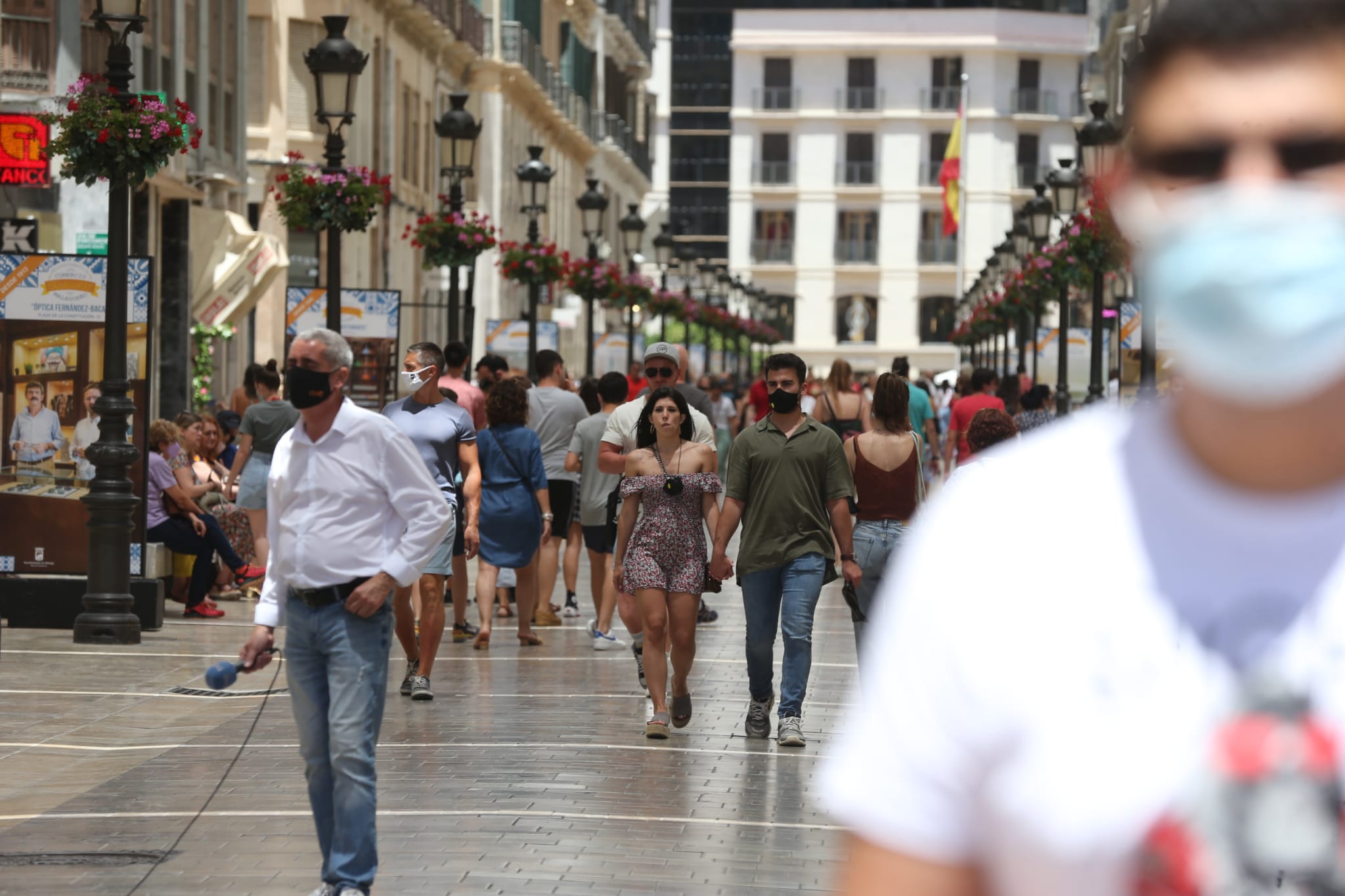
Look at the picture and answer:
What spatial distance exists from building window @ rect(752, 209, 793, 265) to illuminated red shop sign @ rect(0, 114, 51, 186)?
82650 millimetres

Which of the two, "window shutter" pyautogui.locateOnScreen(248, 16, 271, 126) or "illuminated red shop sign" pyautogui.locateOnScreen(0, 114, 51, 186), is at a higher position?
"window shutter" pyautogui.locateOnScreen(248, 16, 271, 126)

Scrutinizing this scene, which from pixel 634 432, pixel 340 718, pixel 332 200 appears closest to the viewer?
pixel 340 718

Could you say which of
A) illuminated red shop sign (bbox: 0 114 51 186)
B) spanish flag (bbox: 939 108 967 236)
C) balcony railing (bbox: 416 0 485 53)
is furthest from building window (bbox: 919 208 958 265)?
illuminated red shop sign (bbox: 0 114 51 186)

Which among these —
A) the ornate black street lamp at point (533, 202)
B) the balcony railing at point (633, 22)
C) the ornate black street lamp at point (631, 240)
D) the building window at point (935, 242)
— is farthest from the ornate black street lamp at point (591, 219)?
the building window at point (935, 242)

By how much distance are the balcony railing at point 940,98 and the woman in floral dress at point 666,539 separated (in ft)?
305

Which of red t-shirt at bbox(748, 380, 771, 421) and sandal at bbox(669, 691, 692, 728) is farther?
red t-shirt at bbox(748, 380, 771, 421)

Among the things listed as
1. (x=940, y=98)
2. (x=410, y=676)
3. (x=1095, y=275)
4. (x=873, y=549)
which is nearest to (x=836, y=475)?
(x=873, y=549)

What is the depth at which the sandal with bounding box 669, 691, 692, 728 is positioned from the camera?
1064cm

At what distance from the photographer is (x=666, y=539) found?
10.6m

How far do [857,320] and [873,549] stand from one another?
9182 centimetres

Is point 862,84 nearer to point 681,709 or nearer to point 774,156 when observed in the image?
point 774,156

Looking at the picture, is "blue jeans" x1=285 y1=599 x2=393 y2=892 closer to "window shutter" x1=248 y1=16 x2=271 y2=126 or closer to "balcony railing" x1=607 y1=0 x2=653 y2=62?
"window shutter" x1=248 y1=16 x2=271 y2=126

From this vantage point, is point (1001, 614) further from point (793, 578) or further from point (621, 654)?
point (621, 654)

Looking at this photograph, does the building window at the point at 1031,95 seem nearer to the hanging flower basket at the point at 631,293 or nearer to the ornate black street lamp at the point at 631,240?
the hanging flower basket at the point at 631,293
